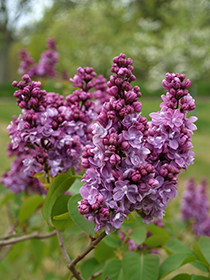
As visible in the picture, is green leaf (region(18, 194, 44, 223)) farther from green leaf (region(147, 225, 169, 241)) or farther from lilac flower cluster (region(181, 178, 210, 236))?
lilac flower cluster (region(181, 178, 210, 236))

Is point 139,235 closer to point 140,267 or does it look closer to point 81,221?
point 140,267

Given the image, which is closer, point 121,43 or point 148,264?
point 148,264

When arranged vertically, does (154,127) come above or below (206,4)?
below

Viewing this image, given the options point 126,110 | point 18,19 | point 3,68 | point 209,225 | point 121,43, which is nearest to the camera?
point 126,110

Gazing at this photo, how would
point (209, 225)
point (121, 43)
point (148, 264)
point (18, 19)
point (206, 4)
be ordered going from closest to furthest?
point (148, 264) → point (209, 225) → point (206, 4) → point (121, 43) → point (18, 19)

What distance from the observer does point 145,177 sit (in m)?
0.52

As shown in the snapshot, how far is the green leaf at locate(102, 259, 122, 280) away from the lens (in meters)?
0.73

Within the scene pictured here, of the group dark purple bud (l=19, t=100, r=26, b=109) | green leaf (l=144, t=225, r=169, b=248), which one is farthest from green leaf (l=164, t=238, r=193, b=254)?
dark purple bud (l=19, t=100, r=26, b=109)

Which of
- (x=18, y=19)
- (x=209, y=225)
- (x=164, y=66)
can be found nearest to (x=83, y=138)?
(x=209, y=225)

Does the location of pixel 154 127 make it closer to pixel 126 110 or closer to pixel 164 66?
pixel 126 110

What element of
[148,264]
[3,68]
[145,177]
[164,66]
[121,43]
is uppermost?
[3,68]

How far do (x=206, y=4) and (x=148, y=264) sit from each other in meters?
10.7

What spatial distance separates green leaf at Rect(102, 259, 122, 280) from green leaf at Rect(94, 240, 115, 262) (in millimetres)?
149

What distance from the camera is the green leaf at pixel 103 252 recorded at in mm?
904
